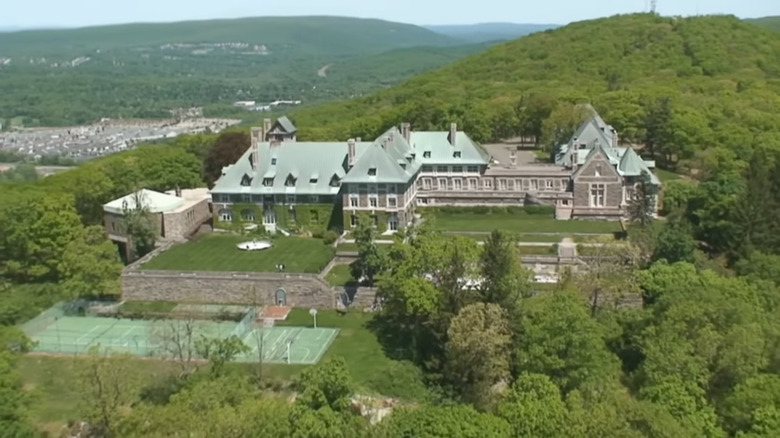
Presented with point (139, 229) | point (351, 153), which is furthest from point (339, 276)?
point (139, 229)

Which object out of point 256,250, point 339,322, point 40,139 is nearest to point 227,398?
point 339,322

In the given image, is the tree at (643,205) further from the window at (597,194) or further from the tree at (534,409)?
the tree at (534,409)

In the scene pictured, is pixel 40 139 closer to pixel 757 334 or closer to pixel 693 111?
pixel 693 111

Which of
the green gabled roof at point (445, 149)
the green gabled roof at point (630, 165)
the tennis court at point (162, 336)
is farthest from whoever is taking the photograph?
the green gabled roof at point (445, 149)

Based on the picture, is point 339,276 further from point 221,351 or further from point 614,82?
point 614,82

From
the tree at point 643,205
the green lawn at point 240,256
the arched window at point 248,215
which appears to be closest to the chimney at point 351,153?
the green lawn at point 240,256

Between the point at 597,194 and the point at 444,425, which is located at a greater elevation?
the point at 597,194
